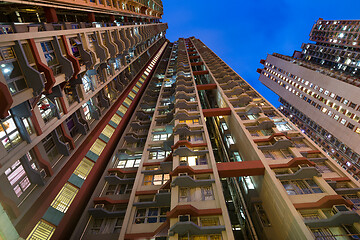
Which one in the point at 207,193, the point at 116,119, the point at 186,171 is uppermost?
the point at 116,119

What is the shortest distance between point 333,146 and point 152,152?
Answer: 224 feet

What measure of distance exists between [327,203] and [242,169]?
769cm

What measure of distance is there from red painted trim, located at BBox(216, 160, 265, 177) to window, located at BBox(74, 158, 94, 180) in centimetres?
1649

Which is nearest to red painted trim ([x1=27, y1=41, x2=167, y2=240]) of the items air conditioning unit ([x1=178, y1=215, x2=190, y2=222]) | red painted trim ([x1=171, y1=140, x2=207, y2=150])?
red painted trim ([x1=171, y1=140, x2=207, y2=150])

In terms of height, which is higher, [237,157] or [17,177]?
[237,157]

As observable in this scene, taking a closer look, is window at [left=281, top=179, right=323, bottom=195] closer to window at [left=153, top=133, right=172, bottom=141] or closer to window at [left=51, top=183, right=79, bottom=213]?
window at [left=153, top=133, right=172, bottom=141]

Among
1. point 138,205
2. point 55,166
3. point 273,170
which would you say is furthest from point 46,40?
point 273,170

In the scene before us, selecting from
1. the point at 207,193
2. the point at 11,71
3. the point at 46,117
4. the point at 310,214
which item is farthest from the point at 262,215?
the point at 11,71

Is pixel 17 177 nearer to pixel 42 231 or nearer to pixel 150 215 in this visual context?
pixel 42 231

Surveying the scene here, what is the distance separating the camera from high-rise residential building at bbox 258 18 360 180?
50366mm

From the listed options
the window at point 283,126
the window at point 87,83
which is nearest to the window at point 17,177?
the window at point 87,83

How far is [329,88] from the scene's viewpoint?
57.2 metres

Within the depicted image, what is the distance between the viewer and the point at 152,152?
87.9 feet

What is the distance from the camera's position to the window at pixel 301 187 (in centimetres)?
1733
